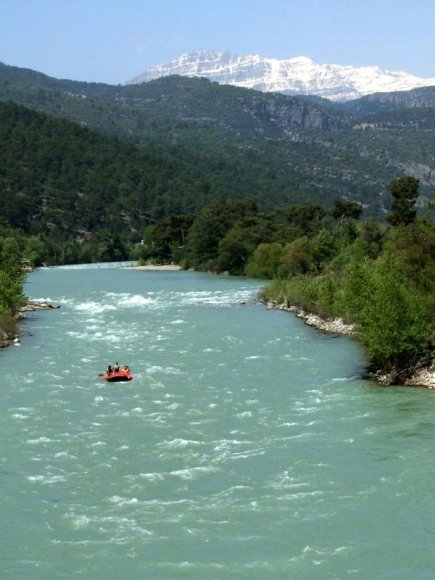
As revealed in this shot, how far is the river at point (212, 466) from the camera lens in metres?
20.7

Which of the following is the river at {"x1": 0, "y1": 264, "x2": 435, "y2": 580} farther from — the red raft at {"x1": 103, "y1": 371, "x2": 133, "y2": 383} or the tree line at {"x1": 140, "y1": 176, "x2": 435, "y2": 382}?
the tree line at {"x1": 140, "y1": 176, "x2": 435, "y2": 382}

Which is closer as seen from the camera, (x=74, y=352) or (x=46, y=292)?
(x=74, y=352)

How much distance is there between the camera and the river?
2070cm

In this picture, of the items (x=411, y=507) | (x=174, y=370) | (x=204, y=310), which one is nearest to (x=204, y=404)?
(x=174, y=370)

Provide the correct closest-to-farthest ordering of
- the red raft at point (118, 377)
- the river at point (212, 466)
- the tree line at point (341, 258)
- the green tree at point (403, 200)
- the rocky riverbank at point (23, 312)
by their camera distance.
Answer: the river at point (212, 466), the red raft at point (118, 377), the tree line at point (341, 258), the rocky riverbank at point (23, 312), the green tree at point (403, 200)

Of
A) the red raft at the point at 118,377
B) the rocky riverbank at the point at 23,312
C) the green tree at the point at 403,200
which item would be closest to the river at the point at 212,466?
the red raft at the point at 118,377

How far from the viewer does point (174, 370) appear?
4312 centimetres

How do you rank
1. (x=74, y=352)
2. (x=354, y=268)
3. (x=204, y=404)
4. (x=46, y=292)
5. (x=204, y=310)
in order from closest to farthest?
1. (x=204, y=404)
2. (x=74, y=352)
3. (x=354, y=268)
4. (x=204, y=310)
5. (x=46, y=292)

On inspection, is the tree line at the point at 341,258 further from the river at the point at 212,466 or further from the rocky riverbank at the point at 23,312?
the rocky riverbank at the point at 23,312

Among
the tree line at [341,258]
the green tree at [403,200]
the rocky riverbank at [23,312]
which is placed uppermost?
the green tree at [403,200]

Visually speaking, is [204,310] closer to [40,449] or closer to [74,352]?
[74,352]

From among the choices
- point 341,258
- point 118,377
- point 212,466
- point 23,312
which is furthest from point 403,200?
point 212,466

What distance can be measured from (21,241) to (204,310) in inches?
4216

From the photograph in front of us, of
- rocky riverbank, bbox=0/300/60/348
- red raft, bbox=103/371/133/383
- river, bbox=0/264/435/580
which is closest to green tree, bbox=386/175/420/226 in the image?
rocky riverbank, bbox=0/300/60/348
